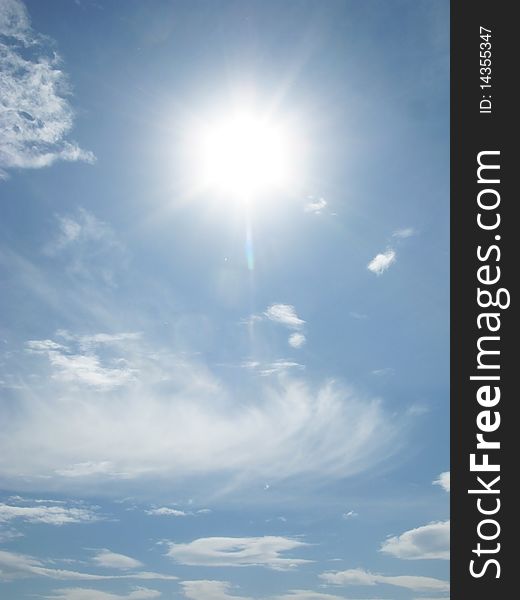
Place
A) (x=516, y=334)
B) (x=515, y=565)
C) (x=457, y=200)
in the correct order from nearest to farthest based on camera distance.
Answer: (x=515, y=565) → (x=516, y=334) → (x=457, y=200)

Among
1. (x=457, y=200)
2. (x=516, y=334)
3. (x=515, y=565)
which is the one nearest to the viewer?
(x=515, y=565)

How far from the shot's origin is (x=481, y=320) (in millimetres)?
16359

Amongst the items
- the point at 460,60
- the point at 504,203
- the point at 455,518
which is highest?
the point at 460,60

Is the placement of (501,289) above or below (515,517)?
above

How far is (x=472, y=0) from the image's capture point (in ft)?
59.4

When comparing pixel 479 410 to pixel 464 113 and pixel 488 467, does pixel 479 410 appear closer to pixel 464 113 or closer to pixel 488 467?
pixel 488 467

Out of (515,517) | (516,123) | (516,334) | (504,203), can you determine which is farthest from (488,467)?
(516,123)

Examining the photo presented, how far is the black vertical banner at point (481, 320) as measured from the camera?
15.4 metres

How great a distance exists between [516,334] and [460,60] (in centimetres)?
1037

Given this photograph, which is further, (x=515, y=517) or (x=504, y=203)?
(x=504, y=203)

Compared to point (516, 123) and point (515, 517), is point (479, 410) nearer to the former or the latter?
point (515, 517)

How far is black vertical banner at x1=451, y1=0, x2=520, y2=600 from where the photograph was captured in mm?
15375

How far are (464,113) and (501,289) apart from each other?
6.50 m

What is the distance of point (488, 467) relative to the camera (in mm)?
15641
